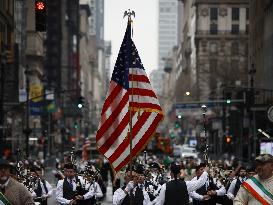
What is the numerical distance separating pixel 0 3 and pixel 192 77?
82.9 metres

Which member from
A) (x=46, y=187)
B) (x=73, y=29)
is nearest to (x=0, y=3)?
(x=46, y=187)

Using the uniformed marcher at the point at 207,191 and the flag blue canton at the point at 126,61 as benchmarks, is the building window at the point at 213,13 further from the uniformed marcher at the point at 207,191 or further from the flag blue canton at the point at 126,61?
the flag blue canton at the point at 126,61

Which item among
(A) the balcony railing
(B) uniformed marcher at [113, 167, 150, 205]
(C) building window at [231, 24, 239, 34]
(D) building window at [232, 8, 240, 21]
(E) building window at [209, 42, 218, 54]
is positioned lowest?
(B) uniformed marcher at [113, 167, 150, 205]

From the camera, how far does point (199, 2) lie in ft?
506

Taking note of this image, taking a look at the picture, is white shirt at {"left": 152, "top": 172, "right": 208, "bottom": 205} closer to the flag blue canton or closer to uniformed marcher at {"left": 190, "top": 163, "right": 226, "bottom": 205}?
the flag blue canton

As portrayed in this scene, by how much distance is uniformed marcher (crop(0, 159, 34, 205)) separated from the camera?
38.1ft

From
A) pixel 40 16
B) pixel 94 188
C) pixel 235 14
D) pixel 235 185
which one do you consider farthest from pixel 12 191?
pixel 235 14

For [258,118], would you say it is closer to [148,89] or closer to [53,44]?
[148,89]

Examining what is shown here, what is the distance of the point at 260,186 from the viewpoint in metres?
10.5

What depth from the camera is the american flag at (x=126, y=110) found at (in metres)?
15.9

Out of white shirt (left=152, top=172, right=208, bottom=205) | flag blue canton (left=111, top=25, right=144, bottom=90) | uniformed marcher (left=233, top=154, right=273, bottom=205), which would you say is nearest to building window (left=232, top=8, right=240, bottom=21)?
white shirt (left=152, top=172, right=208, bottom=205)

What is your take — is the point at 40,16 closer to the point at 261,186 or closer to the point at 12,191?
the point at 12,191

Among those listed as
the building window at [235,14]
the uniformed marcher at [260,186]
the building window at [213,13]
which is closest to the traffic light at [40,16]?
the uniformed marcher at [260,186]

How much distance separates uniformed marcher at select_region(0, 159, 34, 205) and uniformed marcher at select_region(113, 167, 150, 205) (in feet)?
11.2
